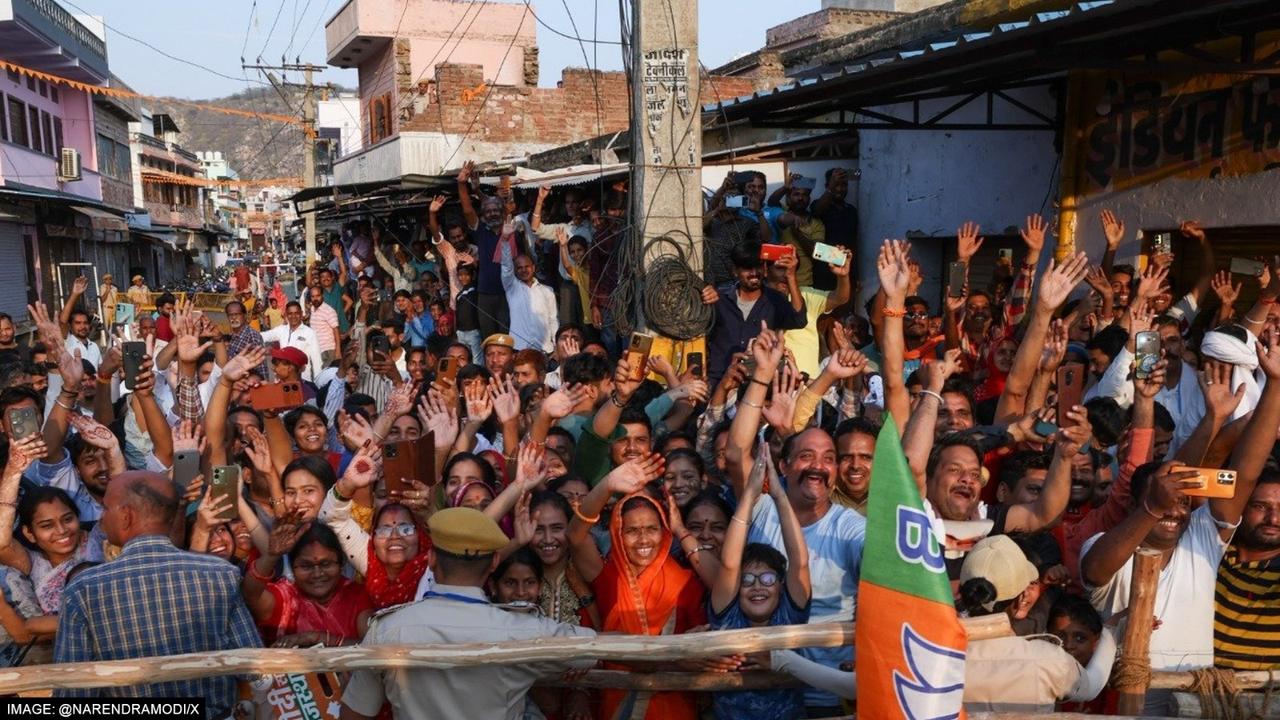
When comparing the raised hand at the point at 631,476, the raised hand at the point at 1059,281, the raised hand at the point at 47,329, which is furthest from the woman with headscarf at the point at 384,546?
the raised hand at the point at 1059,281

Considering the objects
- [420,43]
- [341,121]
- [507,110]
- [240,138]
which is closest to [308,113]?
[420,43]

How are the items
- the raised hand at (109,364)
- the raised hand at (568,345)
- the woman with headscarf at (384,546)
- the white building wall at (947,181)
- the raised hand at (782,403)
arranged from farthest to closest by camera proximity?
1. the white building wall at (947,181)
2. the raised hand at (568,345)
3. the raised hand at (109,364)
4. the raised hand at (782,403)
5. the woman with headscarf at (384,546)

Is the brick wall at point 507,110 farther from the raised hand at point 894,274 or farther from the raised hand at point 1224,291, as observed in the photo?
the raised hand at point 894,274

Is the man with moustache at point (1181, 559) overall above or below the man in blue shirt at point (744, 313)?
below

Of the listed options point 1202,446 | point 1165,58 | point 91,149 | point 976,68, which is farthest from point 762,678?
point 91,149

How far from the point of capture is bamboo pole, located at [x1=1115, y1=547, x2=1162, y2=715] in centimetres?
323

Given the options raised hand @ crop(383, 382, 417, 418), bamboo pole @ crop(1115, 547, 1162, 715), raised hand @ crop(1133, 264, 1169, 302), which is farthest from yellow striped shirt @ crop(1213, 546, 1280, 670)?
raised hand @ crop(383, 382, 417, 418)

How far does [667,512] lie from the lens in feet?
13.7

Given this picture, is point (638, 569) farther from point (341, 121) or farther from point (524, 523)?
point (341, 121)

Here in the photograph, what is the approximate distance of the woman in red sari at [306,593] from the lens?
149 inches

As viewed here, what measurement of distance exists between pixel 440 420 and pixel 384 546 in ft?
3.70

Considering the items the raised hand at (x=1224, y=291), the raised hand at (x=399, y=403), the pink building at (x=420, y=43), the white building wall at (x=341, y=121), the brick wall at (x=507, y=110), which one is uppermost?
the white building wall at (x=341, y=121)

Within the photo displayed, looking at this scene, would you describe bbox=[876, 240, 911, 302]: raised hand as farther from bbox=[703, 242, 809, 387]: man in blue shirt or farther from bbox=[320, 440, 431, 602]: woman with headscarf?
bbox=[320, 440, 431, 602]: woman with headscarf

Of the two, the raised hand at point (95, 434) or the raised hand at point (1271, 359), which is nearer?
the raised hand at point (1271, 359)
